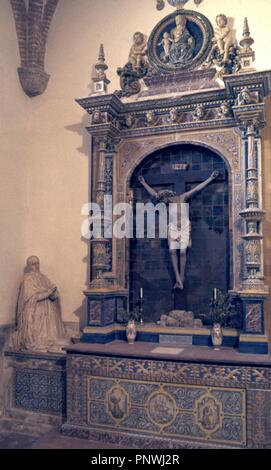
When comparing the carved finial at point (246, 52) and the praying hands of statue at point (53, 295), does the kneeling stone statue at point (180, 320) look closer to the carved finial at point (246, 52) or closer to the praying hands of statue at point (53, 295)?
the praying hands of statue at point (53, 295)

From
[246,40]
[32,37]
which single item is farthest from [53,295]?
[246,40]

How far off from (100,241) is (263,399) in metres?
2.46

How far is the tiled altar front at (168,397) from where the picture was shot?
4.20m

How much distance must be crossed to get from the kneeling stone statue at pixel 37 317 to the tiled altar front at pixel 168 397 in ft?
2.59

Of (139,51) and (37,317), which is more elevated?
(139,51)

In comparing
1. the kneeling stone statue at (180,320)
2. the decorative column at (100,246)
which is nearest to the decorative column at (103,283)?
the decorative column at (100,246)

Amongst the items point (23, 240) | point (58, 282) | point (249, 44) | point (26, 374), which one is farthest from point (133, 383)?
point (249, 44)

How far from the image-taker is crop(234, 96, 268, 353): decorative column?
4574 mm

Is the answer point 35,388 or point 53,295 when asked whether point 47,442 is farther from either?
point 53,295

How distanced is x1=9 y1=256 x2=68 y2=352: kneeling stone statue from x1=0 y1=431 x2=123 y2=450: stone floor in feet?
3.20

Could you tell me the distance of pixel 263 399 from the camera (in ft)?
13.7

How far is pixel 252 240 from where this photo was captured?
4727 millimetres

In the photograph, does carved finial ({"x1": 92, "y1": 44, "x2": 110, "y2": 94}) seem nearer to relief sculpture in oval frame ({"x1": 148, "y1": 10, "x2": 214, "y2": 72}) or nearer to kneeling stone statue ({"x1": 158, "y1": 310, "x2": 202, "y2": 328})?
relief sculpture in oval frame ({"x1": 148, "y1": 10, "x2": 214, "y2": 72})

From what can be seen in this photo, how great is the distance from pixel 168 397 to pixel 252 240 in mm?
1818
